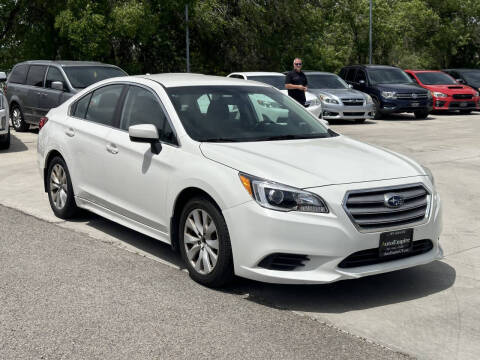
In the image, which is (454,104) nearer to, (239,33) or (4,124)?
(239,33)

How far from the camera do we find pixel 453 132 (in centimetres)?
1780

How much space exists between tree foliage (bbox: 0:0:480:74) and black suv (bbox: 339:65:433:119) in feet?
28.3

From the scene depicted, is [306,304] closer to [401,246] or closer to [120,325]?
[401,246]

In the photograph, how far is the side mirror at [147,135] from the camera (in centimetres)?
588

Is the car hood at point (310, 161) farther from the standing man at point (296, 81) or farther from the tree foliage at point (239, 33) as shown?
the tree foliage at point (239, 33)

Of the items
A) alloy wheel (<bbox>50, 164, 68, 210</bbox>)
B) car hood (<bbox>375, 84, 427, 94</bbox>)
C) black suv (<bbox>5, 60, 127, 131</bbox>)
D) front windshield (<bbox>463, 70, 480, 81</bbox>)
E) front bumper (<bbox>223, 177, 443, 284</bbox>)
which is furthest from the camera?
front windshield (<bbox>463, 70, 480, 81</bbox>)

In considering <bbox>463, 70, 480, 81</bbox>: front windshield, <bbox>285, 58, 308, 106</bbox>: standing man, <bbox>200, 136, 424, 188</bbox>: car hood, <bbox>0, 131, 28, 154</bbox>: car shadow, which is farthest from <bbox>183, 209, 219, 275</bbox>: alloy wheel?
<bbox>463, 70, 480, 81</bbox>: front windshield

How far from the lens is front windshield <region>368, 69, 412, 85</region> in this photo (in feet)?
74.9

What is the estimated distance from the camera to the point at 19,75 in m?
17.2

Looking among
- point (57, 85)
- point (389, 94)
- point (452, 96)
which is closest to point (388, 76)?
point (389, 94)

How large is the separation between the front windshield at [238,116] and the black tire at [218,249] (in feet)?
2.04

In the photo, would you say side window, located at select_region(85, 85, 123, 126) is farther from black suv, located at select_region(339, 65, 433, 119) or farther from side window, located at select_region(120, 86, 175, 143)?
black suv, located at select_region(339, 65, 433, 119)

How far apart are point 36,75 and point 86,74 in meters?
1.59

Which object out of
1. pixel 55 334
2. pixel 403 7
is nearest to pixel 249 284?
pixel 55 334
